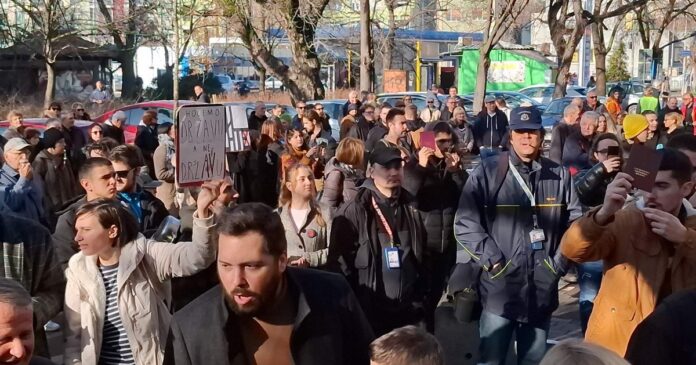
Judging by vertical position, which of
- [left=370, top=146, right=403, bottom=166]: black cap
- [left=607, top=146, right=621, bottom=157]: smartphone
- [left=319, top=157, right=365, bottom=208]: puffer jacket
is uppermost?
[left=370, top=146, right=403, bottom=166]: black cap

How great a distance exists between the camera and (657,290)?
14.6 ft

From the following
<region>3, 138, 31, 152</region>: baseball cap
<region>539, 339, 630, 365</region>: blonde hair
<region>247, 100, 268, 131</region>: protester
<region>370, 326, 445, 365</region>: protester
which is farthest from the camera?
<region>247, 100, 268, 131</region>: protester

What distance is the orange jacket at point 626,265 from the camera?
4.42 meters

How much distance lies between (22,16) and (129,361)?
41.1 m

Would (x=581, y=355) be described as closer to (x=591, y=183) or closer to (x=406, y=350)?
(x=406, y=350)

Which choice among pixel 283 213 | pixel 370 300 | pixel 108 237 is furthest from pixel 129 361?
pixel 283 213

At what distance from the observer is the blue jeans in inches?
235

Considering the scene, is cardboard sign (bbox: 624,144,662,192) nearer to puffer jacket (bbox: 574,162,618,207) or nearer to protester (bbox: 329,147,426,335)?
puffer jacket (bbox: 574,162,618,207)

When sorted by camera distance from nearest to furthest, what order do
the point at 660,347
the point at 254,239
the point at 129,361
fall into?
the point at 660,347, the point at 254,239, the point at 129,361

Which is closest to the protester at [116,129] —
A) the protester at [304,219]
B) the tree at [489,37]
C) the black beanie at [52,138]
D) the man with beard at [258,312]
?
the black beanie at [52,138]

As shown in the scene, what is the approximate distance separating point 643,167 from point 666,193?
0.33 meters

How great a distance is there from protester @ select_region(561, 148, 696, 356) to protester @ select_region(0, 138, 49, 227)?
513 centimetres

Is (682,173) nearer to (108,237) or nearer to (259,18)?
(108,237)

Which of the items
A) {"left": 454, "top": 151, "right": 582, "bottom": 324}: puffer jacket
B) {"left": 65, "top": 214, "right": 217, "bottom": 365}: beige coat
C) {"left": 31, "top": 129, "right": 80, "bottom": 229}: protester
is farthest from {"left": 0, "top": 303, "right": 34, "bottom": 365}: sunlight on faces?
{"left": 31, "top": 129, "right": 80, "bottom": 229}: protester
